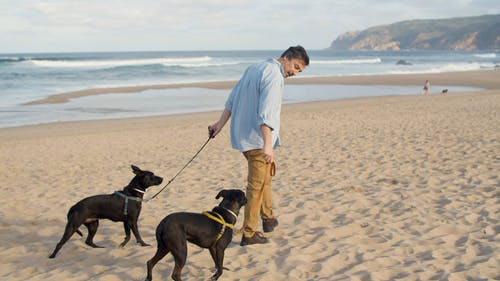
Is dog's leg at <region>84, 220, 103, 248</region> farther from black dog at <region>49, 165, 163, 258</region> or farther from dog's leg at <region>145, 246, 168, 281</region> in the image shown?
dog's leg at <region>145, 246, 168, 281</region>

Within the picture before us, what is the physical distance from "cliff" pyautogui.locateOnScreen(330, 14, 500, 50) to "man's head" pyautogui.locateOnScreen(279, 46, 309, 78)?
153850mm

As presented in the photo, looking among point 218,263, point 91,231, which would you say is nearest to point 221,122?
point 218,263

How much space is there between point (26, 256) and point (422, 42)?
561 feet

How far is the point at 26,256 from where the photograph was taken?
4527 mm

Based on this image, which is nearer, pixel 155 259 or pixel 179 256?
pixel 179 256

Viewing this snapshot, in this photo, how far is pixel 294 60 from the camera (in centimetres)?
414

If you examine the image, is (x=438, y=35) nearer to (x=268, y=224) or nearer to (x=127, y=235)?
(x=268, y=224)

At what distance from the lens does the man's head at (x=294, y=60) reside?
413 centimetres

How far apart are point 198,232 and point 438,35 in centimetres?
17397

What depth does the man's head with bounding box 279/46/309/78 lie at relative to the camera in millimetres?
4129

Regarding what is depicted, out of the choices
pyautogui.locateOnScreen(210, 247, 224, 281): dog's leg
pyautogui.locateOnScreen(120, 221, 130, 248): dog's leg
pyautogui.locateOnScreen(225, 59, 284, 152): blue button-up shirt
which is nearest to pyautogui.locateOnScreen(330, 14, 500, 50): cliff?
pyautogui.locateOnScreen(225, 59, 284, 152): blue button-up shirt

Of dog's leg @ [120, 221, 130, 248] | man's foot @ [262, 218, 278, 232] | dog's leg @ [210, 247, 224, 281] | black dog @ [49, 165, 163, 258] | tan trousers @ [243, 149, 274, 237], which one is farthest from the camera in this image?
man's foot @ [262, 218, 278, 232]

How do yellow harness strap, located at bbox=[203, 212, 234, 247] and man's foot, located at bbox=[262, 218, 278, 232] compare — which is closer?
yellow harness strap, located at bbox=[203, 212, 234, 247]

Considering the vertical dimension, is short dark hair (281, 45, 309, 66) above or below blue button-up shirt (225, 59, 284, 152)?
above
